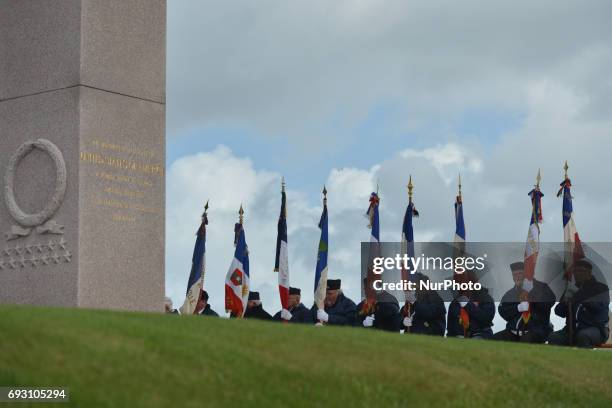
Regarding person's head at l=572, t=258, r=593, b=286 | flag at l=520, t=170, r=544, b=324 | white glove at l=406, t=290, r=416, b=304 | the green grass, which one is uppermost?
flag at l=520, t=170, r=544, b=324

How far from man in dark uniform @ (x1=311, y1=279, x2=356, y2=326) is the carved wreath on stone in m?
7.27

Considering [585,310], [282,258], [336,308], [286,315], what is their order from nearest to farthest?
[585,310], [336,308], [286,315], [282,258]

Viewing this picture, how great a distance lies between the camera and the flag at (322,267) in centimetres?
2542

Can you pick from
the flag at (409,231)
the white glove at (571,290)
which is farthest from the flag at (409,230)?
the white glove at (571,290)

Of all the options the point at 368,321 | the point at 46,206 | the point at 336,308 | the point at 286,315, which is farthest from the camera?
the point at 286,315

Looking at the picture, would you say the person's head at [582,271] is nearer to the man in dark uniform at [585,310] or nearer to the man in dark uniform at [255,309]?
the man in dark uniform at [585,310]

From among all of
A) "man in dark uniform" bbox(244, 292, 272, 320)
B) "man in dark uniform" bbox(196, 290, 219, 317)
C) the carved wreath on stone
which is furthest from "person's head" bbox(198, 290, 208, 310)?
the carved wreath on stone

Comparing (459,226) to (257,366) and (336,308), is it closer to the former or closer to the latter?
(336,308)

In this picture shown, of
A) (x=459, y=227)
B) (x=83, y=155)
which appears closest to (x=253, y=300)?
(x=459, y=227)

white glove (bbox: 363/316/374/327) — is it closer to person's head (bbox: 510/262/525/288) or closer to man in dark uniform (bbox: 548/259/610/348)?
person's head (bbox: 510/262/525/288)

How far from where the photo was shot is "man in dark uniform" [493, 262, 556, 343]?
23.9 m

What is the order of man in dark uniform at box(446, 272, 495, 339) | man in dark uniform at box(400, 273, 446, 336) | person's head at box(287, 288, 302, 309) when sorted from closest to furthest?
man in dark uniform at box(446, 272, 495, 339) → man in dark uniform at box(400, 273, 446, 336) → person's head at box(287, 288, 302, 309)

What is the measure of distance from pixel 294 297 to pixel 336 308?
1.59 meters

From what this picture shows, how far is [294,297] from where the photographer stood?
26141 millimetres
